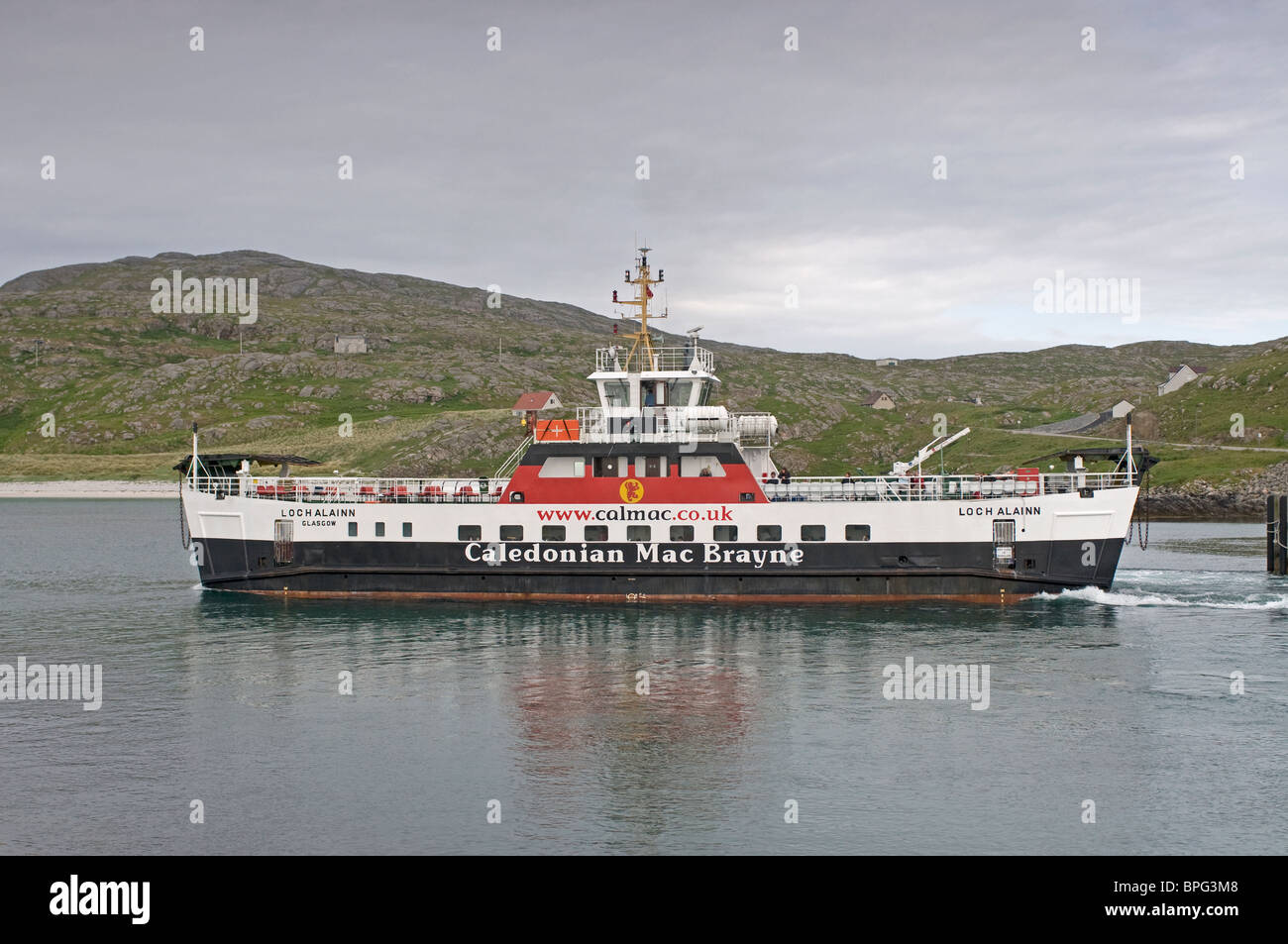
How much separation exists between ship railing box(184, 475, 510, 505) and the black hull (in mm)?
2072

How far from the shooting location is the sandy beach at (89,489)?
13825 cm

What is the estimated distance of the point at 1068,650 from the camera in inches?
1368

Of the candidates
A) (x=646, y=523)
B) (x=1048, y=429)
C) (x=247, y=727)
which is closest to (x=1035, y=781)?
(x=247, y=727)

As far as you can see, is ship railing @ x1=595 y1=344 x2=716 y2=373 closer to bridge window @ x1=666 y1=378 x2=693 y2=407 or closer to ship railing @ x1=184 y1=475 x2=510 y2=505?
bridge window @ x1=666 y1=378 x2=693 y2=407

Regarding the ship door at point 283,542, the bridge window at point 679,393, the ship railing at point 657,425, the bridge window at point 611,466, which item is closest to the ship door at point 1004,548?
the ship railing at point 657,425

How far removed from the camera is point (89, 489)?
14088 centimetres

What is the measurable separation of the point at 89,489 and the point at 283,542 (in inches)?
4371

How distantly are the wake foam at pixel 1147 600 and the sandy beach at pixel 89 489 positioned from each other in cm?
12113

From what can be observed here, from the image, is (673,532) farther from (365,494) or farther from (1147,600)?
(1147,600)

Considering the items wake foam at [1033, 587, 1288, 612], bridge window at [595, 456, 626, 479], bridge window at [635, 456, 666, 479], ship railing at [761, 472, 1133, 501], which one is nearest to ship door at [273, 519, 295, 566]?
bridge window at [595, 456, 626, 479]

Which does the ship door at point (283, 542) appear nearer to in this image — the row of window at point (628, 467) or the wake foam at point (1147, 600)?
the row of window at point (628, 467)

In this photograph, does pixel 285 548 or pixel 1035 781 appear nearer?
pixel 1035 781
